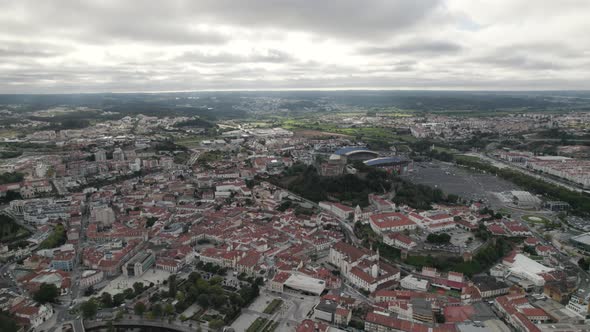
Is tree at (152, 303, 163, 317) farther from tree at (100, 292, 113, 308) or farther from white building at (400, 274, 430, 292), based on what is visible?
white building at (400, 274, 430, 292)

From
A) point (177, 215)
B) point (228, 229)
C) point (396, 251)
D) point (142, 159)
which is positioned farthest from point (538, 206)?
point (142, 159)

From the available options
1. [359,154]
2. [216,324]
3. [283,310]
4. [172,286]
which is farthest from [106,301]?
[359,154]

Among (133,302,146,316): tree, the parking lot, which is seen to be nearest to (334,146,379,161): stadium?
the parking lot

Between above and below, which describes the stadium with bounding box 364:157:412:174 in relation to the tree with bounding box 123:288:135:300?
above

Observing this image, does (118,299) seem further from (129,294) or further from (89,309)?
(89,309)

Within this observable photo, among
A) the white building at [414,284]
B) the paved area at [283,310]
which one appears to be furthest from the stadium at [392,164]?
the paved area at [283,310]

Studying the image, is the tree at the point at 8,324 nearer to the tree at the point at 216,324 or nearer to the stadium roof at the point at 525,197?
the tree at the point at 216,324

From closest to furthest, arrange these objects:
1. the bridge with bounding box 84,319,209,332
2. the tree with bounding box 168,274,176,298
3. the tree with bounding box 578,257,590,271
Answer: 1. the bridge with bounding box 84,319,209,332
2. the tree with bounding box 168,274,176,298
3. the tree with bounding box 578,257,590,271
